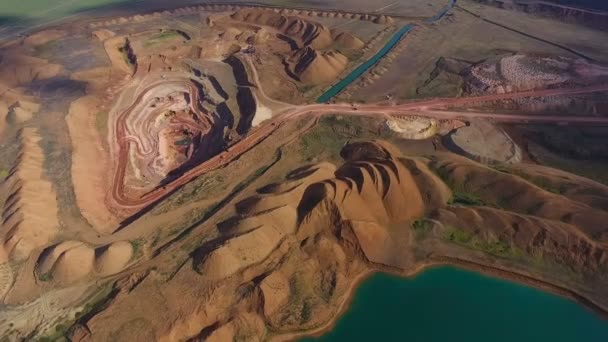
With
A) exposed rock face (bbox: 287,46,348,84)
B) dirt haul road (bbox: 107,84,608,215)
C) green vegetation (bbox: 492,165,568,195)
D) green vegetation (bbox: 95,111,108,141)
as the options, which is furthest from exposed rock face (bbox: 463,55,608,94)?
green vegetation (bbox: 95,111,108,141)

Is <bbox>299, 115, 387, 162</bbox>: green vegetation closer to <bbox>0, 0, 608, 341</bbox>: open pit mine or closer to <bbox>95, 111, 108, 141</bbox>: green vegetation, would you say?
<bbox>0, 0, 608, 341</bbox>: open pit mine

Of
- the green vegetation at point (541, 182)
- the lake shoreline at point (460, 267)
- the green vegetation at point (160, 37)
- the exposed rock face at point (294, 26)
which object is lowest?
the lake shoreline at point (460, 267)

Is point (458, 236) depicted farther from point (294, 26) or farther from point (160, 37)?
point (160, 37)

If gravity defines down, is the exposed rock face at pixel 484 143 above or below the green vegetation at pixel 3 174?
below

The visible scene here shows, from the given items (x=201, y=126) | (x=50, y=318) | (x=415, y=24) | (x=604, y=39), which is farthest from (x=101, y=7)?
(x=604, y=39)

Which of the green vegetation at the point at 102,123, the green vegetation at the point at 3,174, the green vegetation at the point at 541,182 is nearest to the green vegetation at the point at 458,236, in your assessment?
the green vegetation at the point at 541,182

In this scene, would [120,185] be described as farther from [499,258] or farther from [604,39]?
[604,39]

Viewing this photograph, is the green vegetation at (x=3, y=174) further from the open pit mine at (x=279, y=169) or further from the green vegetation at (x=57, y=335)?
the green vegetation at (x=57, y=335)
